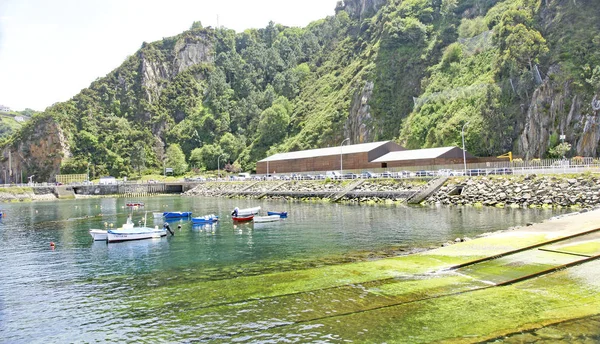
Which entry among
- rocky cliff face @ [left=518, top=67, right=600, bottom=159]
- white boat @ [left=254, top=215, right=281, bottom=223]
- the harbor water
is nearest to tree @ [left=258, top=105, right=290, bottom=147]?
rocky cliff face @ [left=518, top=67, right=600, bottom=159]

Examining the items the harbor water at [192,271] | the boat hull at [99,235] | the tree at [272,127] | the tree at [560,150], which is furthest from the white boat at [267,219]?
the tree at [272,127]

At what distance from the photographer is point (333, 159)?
382ft

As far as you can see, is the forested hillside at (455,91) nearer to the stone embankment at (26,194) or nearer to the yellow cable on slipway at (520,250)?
the stone embankment at (26,194)

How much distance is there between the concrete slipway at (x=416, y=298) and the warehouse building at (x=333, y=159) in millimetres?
78767

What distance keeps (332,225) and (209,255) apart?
64.1 feet

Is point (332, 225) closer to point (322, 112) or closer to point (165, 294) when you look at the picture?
point (165, 294)

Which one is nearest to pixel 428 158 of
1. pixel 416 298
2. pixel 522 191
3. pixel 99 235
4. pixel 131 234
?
pixel 522 191

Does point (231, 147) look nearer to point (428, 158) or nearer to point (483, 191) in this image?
point (428, 158)

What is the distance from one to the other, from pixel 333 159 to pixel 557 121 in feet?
169

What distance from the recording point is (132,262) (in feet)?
112

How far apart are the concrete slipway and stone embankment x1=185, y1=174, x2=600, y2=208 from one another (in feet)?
108

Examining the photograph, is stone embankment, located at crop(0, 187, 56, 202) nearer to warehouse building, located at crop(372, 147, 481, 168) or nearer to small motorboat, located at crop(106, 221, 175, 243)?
warehouse building, located at crop(372, 147, 481, 168)

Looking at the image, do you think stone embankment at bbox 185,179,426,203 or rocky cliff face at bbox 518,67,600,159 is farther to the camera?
stone embankment at bbox 185,179,426,203

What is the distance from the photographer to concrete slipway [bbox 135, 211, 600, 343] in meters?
16.2
